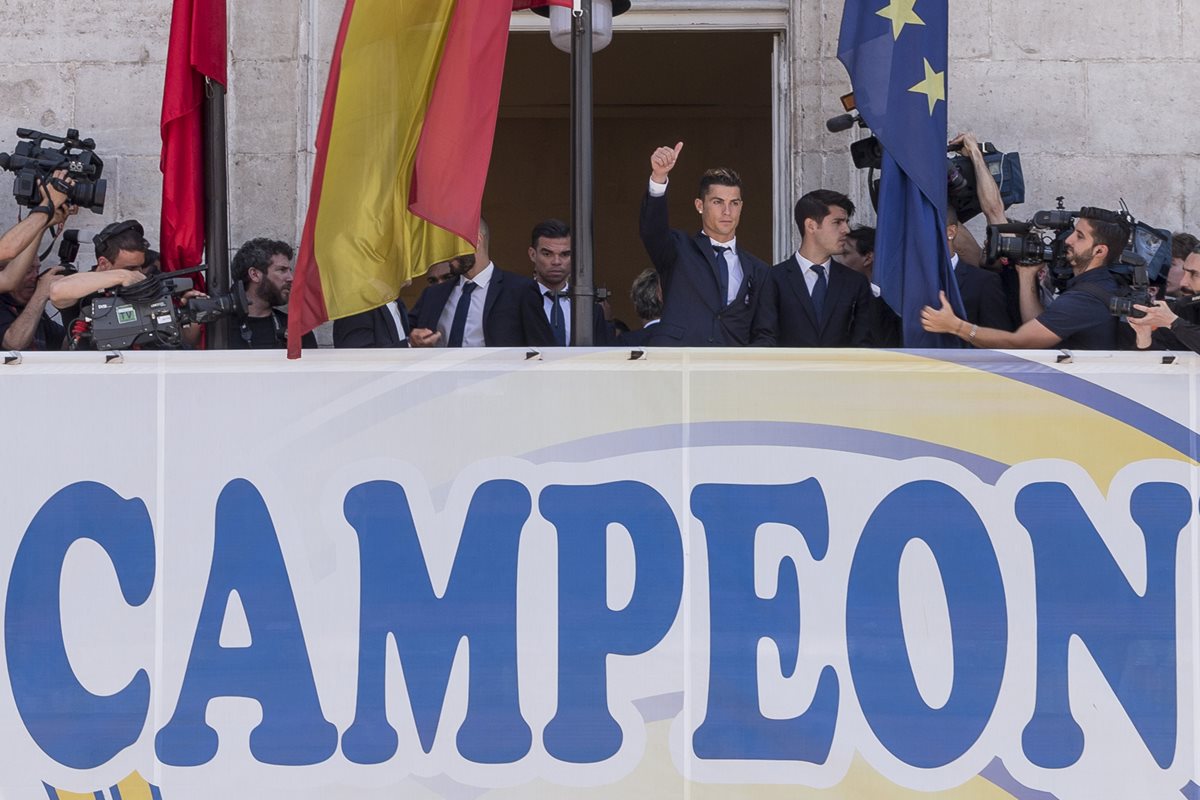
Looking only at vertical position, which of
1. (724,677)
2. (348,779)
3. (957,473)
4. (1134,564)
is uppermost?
(957,473)

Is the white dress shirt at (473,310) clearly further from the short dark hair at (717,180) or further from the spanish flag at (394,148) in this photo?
the short dark hair at (717,180)

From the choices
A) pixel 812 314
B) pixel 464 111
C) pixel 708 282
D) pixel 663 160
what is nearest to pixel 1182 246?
pixel 812 314

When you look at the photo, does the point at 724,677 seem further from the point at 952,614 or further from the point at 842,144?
the point at 842,144

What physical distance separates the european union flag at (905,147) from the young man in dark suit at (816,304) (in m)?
0.48

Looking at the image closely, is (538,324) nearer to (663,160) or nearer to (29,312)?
(663,160)

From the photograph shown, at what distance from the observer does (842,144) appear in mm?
7516

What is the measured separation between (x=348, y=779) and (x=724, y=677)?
138 centimetres

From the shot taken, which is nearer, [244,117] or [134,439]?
[134,439]

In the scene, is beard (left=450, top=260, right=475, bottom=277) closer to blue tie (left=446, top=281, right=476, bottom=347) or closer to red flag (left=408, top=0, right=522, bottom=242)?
blue tie (left=446, top=281, right=476, bottom=347)

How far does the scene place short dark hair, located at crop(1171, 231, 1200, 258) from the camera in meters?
6.58

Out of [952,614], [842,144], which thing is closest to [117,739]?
[952,614]

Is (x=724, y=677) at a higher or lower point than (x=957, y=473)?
lower

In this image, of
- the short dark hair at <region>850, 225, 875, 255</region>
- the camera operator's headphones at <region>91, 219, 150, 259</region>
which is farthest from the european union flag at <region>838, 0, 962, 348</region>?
the camera operator's headphones at <region>91, 219, 150, 259</region>

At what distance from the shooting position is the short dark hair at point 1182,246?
6578mm
